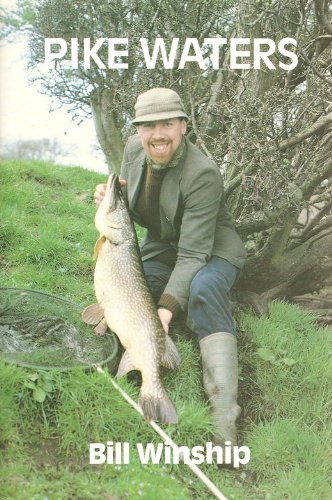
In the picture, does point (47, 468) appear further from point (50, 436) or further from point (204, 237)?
point (204, 237)

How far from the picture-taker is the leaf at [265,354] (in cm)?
411

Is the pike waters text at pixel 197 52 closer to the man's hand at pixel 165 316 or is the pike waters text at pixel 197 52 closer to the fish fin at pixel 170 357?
the man's hand at pixel 165 316

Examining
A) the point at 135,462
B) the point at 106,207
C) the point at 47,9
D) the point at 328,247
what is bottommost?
the point at 135,462

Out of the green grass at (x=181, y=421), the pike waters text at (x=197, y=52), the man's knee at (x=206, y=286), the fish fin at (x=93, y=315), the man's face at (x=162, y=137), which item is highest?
the pike waters text at (x=197, y=52)

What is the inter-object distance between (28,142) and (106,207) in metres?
10.8

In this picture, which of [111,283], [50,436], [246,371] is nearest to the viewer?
[50,436]

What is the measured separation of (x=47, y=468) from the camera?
3.00m

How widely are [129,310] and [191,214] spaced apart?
0.77 m

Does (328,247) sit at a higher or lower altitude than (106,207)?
lower

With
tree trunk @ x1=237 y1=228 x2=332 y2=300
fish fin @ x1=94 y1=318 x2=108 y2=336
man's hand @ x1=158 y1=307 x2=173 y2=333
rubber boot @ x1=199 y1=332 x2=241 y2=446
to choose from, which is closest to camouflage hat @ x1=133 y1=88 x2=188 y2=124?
man's hand @ x1=158 y1=307 x2=173 y2=333

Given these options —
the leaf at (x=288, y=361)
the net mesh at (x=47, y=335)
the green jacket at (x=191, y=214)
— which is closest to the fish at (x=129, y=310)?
the net mesh at (x=47, y=335)

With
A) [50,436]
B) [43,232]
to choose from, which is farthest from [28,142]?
[50,436]

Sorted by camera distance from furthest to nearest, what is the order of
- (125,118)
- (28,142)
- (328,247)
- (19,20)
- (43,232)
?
(28,142), (19,20), (125,118), (43,232), (328,247)

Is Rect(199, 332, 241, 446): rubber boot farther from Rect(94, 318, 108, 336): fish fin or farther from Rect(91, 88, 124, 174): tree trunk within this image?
Rect(91, 88, 124, 174): tree trunk
